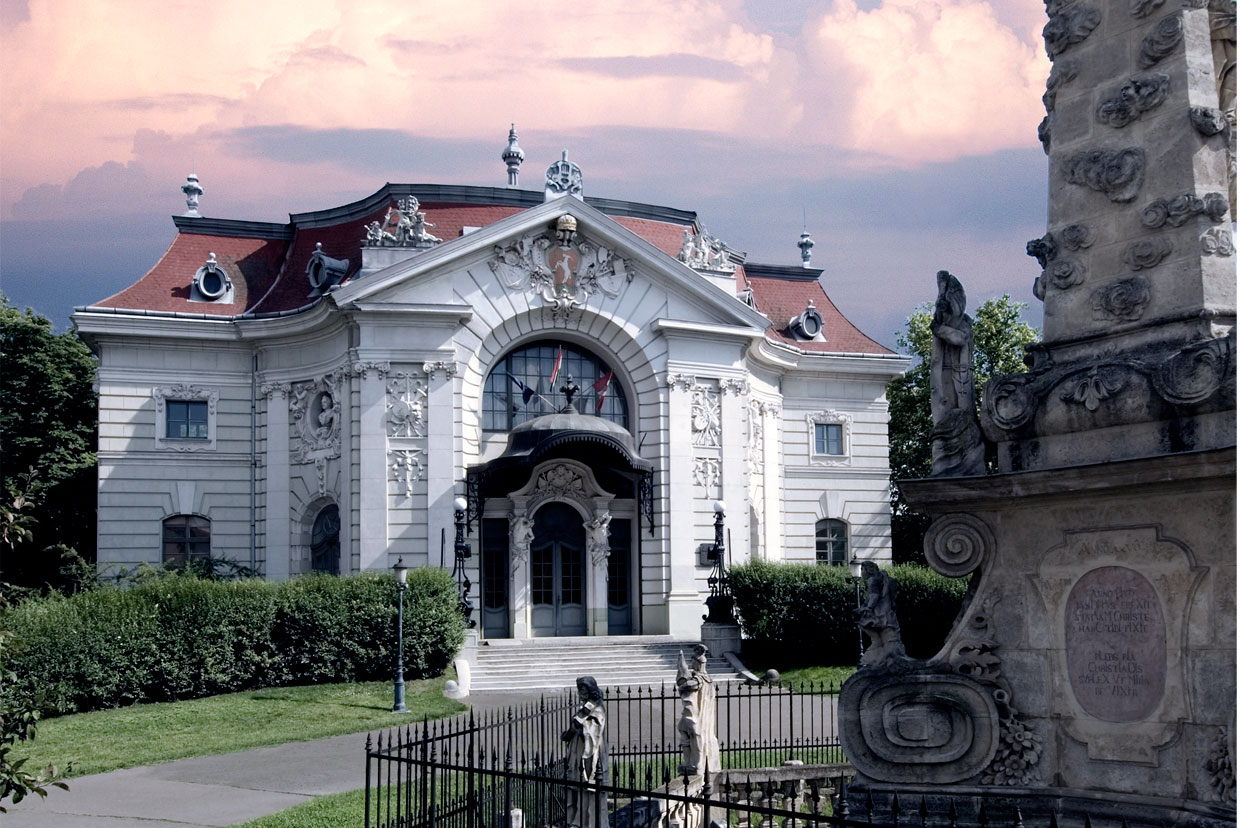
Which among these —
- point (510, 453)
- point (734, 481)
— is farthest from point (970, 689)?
point (734, 481)

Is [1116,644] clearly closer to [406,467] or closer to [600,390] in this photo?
[406,467]

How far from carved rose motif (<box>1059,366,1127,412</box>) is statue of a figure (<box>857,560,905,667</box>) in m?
1.98

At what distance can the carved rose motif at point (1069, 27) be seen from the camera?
10812mm

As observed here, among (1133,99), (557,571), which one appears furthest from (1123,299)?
(557,571)

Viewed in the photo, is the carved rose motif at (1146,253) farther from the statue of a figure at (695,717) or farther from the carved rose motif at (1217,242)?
the statue of a figure at (695,717)

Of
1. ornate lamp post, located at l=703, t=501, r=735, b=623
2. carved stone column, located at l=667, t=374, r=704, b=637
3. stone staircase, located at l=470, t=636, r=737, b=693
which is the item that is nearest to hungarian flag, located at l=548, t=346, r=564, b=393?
carved stone column, located at l=667, t=374, r=704, b=637

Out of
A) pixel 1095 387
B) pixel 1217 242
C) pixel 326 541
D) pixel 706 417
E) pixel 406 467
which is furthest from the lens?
pixel 706 417

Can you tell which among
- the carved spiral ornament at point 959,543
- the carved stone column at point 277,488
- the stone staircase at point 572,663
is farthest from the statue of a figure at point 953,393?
the carved stone column at point 277,488

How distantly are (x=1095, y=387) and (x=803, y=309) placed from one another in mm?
37658

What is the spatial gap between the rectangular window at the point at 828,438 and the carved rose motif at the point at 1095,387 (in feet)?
118

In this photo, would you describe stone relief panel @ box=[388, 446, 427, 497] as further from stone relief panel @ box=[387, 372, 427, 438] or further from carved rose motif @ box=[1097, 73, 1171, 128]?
carved rose motif @ box=[1097, 73, 1171, 128]

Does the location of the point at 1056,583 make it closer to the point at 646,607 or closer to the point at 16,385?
the point at 646,607

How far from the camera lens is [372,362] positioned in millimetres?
35719

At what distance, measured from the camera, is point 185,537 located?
39531 millimetres
